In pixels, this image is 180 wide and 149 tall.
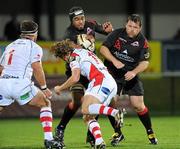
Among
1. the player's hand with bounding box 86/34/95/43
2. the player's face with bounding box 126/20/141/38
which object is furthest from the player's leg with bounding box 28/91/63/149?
the player's face with bounding box 126/20/141/38

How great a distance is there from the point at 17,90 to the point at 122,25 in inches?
557

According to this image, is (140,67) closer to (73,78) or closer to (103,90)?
(103,90)

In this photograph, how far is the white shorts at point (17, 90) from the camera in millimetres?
11305

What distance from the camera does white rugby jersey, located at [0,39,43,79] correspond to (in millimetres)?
11422

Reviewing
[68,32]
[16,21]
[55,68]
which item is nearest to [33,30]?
[68,32]

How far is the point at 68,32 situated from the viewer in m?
12.9

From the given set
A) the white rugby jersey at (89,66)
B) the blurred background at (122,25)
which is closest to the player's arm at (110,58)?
the white rugby jersey at (89,66)

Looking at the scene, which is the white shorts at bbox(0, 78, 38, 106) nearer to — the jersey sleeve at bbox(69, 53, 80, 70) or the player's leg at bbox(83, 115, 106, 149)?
the jersey sleeve at bbox(69, 53, 80, 70)

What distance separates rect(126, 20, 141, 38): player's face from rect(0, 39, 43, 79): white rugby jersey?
1.74 m

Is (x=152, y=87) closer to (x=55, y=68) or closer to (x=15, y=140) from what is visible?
(x=55, y=68)

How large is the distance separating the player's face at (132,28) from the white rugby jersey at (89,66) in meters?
1.21

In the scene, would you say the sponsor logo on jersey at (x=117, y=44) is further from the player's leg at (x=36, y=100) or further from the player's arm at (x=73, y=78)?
the player's leg at (x=36, y=100)

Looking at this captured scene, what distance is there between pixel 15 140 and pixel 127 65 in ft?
7.83

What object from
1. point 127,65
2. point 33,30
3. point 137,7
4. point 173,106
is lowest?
point 173,106
